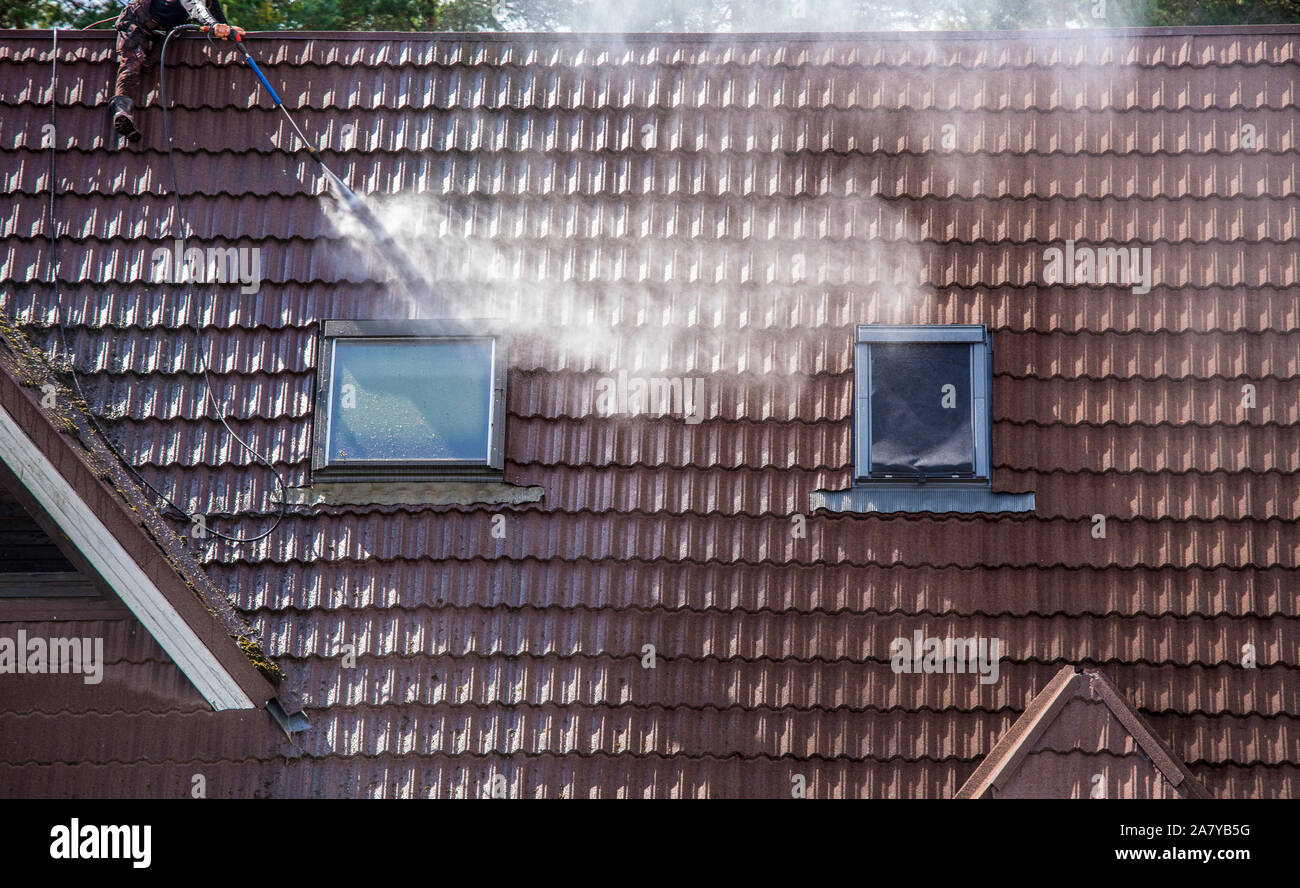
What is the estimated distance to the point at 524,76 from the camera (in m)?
9.04

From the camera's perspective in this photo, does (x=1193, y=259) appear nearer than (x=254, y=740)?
No

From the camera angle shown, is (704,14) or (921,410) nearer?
(921,410)

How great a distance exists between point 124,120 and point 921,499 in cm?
581

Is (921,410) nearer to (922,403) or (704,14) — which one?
(922,403)

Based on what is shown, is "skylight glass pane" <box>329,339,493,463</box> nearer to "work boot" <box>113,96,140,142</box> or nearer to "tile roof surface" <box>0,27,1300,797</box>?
"tile roof surface" <box>0,27,1300,797</box>

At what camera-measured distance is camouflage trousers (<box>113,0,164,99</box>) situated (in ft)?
29.3

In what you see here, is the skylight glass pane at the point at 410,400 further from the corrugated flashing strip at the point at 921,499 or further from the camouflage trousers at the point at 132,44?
the camouflage trousers at the point at 132,44
